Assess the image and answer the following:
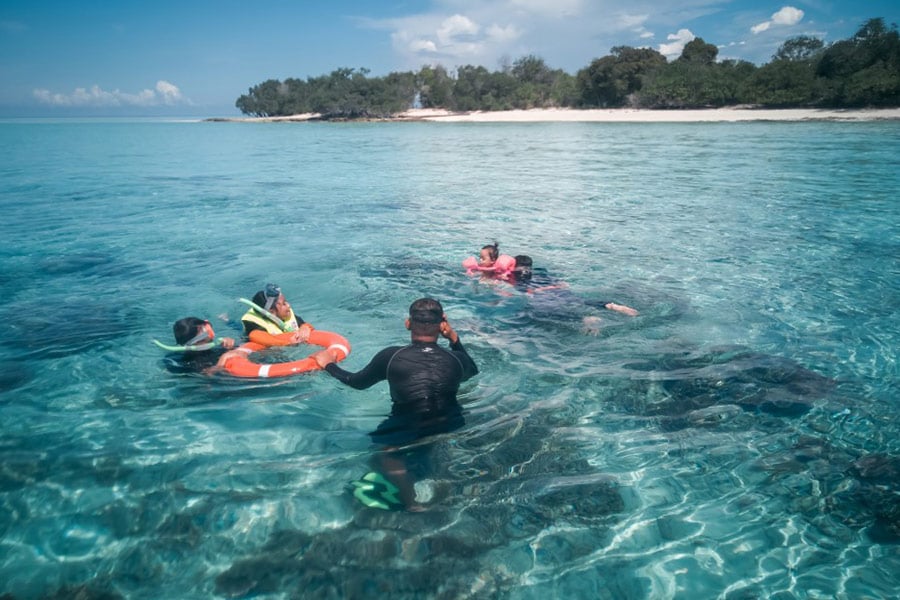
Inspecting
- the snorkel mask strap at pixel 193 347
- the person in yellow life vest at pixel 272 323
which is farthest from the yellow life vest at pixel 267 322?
the snorkel mask strap at pixel 193 347

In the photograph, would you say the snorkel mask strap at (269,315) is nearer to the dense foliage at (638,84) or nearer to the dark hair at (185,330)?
the dark hair at (185,330)

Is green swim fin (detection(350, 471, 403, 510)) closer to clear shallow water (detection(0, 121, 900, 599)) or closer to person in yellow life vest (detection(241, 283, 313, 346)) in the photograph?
clear shallow water (detection(0, 121, 900, 599))

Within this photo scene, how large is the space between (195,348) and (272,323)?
925 millimetres

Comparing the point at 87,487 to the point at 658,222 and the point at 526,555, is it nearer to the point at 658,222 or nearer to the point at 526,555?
the point at 526,555

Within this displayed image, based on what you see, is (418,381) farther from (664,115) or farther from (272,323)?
(664,115)

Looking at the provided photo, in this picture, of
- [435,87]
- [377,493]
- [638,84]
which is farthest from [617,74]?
[377,493]

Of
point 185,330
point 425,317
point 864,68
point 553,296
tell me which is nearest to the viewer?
point 425,317

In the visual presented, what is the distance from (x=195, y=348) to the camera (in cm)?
563

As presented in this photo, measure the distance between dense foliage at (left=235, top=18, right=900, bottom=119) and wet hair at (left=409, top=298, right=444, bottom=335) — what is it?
195ft

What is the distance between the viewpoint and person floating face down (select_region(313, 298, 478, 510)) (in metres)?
4.34

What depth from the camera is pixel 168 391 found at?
5520 millimetres

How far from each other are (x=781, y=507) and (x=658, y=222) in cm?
1076

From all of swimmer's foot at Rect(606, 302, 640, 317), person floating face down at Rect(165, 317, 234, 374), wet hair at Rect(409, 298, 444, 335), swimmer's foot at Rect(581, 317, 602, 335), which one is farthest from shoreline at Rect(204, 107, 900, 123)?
person floating face down at Rect(165, 317, 234, 374)

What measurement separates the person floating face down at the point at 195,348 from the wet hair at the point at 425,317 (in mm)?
2690
